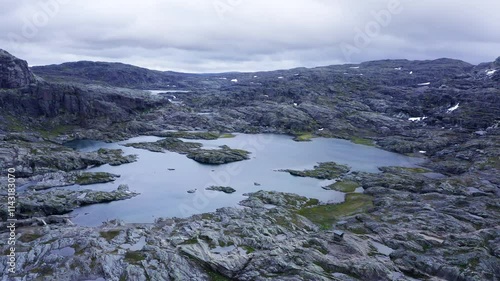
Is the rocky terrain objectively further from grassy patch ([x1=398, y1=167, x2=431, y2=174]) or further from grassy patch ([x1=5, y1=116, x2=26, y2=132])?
grassy patch ([x1=5, y1=116, x2=26, y2=132])

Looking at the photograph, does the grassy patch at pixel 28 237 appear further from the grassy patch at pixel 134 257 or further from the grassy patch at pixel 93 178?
the grassy patch at pixel 93 178

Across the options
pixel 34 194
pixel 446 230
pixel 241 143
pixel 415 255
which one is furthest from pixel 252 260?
pixel 241 143

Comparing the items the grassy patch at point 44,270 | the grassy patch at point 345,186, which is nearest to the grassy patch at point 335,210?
the grassy patch at point 345,186

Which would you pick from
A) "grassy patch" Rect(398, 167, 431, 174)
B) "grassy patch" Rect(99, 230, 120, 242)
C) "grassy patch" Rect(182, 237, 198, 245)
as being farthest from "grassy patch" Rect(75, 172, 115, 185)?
"grassy patch" Rect(398, 167, 431, 174)

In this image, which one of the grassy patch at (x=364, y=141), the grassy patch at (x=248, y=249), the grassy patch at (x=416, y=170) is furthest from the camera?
the grassy patch at (x=364, y=141)

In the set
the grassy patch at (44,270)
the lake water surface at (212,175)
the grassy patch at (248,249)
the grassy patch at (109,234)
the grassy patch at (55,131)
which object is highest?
the grassy patch at (55,131)

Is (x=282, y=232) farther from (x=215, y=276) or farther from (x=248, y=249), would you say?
(x=215, y=276)

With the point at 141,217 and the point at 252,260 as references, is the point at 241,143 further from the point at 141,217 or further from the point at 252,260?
the point at 252,260
